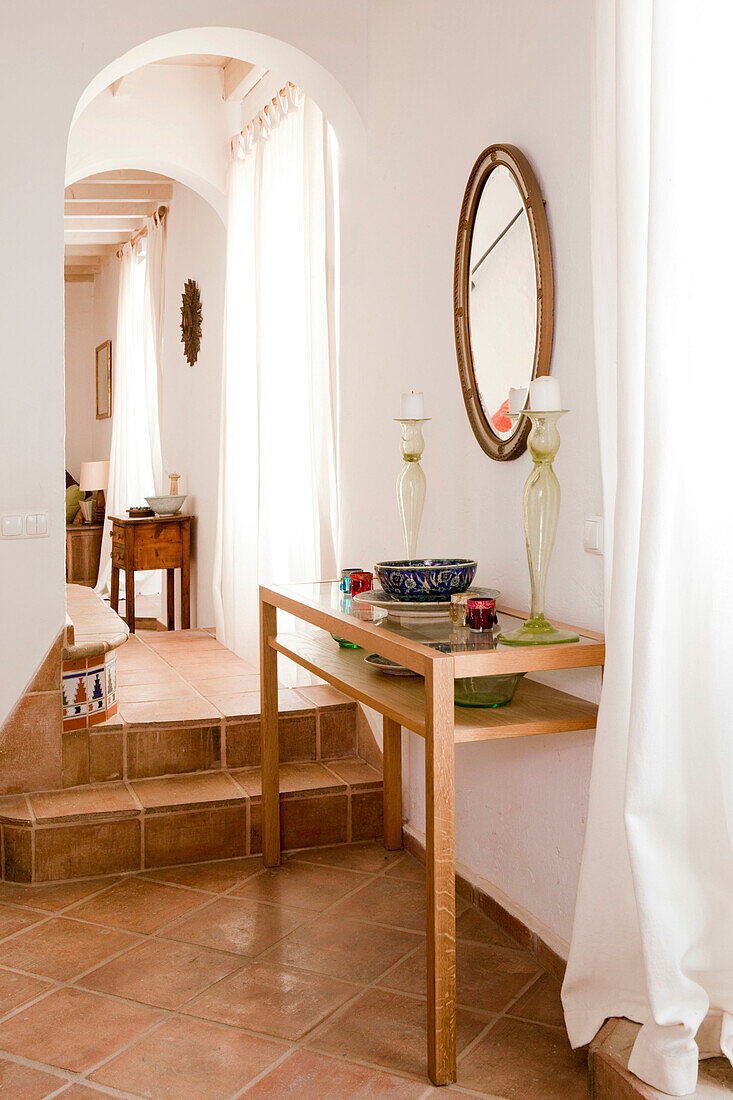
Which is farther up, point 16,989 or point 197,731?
point 197,731

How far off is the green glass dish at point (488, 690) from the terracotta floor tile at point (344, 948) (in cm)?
74

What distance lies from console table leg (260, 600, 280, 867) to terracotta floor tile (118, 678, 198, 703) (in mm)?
776

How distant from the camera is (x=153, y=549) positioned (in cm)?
580

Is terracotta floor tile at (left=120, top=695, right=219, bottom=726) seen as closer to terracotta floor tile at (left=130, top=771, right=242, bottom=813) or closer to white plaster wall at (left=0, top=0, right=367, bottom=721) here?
terracotta floor tile at (left=130, top=771, right=242, bottom=813)

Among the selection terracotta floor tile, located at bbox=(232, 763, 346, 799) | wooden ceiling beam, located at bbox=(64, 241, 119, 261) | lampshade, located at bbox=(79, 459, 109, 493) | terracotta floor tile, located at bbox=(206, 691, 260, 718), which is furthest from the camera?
wooden ceiling beam, located at bbox=(64, 241, 119, 261)

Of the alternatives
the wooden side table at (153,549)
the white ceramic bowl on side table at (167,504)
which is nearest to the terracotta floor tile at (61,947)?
the wooden side table at (153,549)

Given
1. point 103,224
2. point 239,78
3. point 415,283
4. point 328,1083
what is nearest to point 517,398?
point 415,283

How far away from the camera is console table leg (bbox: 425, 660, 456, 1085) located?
6.09ft

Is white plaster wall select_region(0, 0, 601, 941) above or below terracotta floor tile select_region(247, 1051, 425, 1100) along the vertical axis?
above

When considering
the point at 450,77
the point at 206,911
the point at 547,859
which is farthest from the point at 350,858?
the point at 450,77

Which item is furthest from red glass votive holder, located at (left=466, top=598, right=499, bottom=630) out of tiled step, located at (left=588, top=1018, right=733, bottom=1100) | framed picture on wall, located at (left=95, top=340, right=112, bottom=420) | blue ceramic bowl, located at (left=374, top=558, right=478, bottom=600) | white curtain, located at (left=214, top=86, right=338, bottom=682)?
framed picture on wall, located at (left=95, top=340, right=112, bottom=420)

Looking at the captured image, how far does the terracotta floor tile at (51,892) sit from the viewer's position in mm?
2754

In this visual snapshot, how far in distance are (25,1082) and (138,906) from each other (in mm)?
814

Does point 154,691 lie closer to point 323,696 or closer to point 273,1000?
point 323,696
